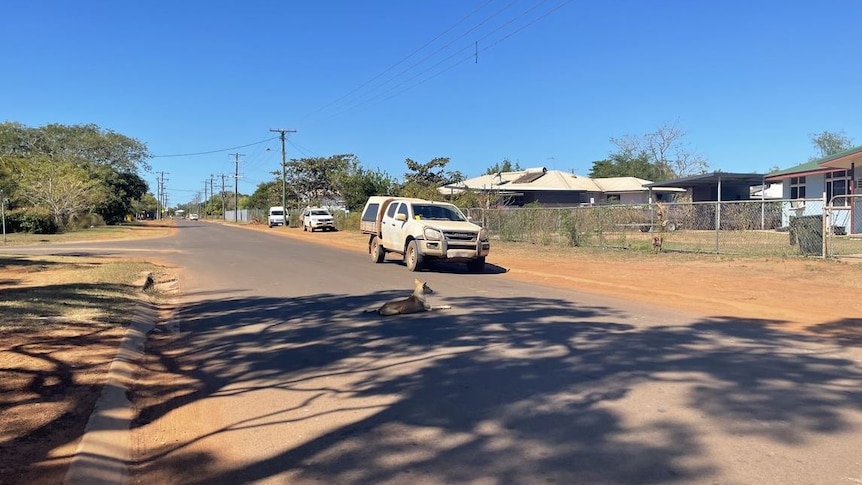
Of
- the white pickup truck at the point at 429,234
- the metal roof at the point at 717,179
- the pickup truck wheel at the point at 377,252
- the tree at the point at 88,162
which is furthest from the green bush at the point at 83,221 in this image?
the metal roof at the point at 717,179

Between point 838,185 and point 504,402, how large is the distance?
99.2 ft

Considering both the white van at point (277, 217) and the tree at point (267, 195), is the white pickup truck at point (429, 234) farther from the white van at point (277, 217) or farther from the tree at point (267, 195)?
the tree at point (267, 195)

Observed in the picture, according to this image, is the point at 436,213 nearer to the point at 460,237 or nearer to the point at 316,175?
the point at 460,237

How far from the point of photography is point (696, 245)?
2014cm

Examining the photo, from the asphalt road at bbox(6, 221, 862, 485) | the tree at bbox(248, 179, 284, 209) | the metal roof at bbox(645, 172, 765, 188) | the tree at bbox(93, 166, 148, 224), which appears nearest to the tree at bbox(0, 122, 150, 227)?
the tree at bbox(93, 166, 148, 224)

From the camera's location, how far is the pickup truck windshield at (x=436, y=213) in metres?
16.5

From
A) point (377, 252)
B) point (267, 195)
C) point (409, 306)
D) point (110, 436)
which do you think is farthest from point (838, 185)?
point (267, 195)

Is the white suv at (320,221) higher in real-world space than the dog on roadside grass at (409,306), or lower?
higher

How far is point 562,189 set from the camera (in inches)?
1877

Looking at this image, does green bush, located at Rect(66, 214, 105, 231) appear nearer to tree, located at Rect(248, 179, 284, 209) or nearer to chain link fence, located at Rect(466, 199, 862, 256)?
tree, located at Rect(248, 179, 284, 209)

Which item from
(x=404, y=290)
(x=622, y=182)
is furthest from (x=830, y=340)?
(x=622, y=182)

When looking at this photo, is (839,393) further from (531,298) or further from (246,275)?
(246,275)

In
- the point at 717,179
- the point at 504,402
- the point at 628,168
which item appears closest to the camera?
the point at 504,402

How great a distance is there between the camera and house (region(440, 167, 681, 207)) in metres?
47.2
